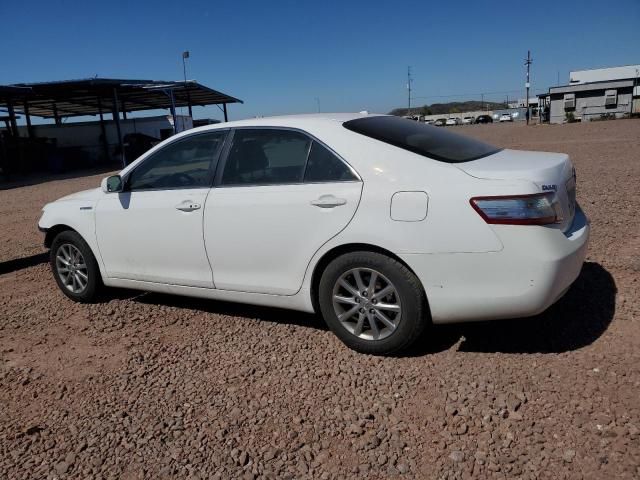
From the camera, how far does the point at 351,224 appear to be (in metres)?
3.48

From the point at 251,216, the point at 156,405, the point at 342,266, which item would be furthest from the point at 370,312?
the point at 156,405

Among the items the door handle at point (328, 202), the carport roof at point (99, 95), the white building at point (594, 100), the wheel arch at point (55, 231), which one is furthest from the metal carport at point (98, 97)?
the white building at point (594, 100)

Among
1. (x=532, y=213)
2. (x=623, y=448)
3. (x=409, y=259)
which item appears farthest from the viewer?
(x=409, y=259)

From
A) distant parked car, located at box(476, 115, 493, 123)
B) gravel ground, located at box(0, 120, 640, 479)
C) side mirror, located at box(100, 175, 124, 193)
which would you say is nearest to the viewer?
gravel ground, located at box(0, 120, 640, 479)

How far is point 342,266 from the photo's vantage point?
141 inches

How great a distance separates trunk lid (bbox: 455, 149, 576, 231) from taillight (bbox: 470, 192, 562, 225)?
0.31 ft

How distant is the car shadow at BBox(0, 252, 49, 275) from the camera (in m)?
6.65

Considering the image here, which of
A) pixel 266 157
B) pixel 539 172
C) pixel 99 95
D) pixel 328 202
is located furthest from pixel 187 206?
pixel 99 95

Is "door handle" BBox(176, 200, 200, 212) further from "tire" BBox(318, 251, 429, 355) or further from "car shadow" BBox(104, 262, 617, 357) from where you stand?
"tire" BBox(318, 251, 429, 355)

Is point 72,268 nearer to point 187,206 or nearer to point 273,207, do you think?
point 187,206

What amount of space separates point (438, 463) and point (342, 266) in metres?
1.40

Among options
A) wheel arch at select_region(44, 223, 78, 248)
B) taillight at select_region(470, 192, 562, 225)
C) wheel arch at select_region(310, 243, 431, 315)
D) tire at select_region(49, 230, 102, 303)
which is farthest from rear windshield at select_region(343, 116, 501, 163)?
wheel arch at select_region(44, 223, 78, 248)

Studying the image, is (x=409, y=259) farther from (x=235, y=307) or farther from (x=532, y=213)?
(x=235, y=307)

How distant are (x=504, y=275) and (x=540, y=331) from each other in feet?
3.15
